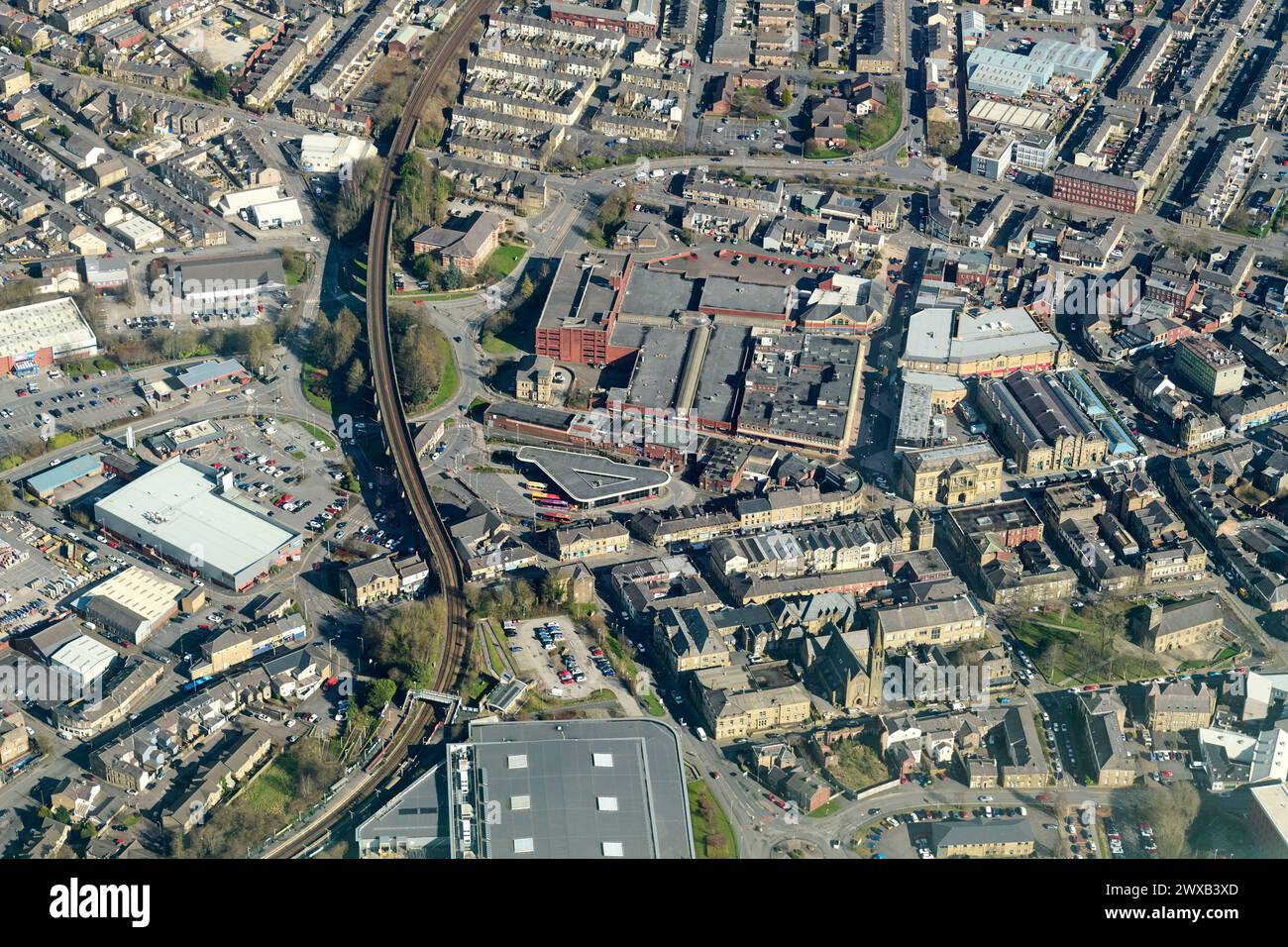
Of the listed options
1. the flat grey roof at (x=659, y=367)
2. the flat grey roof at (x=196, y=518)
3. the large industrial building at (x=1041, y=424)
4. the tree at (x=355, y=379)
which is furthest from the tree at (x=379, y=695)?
the large industrial building at (x=1041, y=424)

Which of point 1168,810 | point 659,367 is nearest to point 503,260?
point 659,367

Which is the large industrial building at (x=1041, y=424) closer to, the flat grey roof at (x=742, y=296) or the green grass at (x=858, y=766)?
the flat grey roof at (x=742, y=296)

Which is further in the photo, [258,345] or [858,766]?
[258,345]

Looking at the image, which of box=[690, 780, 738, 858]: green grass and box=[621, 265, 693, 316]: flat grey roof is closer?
box=[690, 780, 738, 858]: green grass

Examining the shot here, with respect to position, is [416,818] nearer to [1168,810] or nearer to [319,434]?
[1168,810]

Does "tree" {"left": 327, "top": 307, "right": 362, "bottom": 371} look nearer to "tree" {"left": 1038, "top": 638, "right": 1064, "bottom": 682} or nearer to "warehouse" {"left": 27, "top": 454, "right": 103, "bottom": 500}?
"warehouse" {"left": 27, "top": 454, "right": 103, "bottom": 500}

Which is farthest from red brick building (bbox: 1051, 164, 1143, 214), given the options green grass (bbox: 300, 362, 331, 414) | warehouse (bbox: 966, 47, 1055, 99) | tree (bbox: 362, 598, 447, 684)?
tree (bbox: 362, 598, 447, 684)
